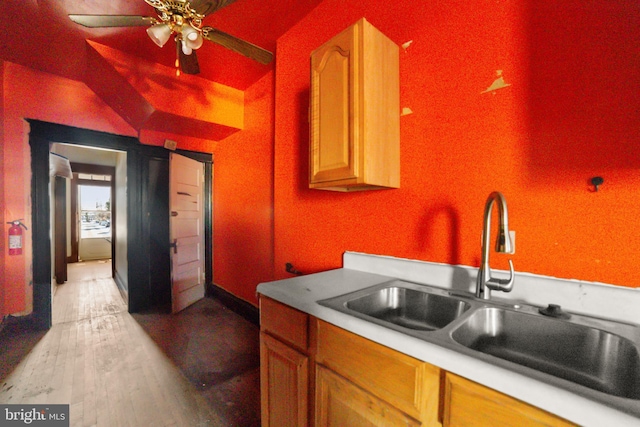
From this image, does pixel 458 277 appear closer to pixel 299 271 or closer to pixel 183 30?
pixel 299 271

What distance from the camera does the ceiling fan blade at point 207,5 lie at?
4.89ft

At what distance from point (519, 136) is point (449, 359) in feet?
3.13

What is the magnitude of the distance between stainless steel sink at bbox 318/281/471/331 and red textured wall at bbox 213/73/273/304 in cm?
174

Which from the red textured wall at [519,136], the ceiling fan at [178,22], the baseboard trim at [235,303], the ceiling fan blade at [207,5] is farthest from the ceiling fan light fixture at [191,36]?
the baseboard trim at [235,303]

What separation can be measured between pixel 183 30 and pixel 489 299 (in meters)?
2.23

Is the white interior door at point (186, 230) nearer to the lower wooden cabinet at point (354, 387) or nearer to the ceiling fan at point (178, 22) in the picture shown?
the ceiling fan at point (178, 22)

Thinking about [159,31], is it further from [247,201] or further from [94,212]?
[94,212]

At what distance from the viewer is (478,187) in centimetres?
121

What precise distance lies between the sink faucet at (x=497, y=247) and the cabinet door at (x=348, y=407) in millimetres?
566

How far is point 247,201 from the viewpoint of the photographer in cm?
318

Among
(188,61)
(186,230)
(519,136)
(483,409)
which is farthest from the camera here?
(186,230)

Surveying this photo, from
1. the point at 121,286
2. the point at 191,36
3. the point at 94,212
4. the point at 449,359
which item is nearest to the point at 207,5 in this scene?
the point at 191,36

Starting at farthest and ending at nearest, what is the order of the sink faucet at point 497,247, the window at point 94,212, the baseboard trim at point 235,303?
the window at point 94,212 → the baseboard trim at point 235,303 → the sink faucet at point 497,247

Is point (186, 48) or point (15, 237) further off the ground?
point (186, 48)
